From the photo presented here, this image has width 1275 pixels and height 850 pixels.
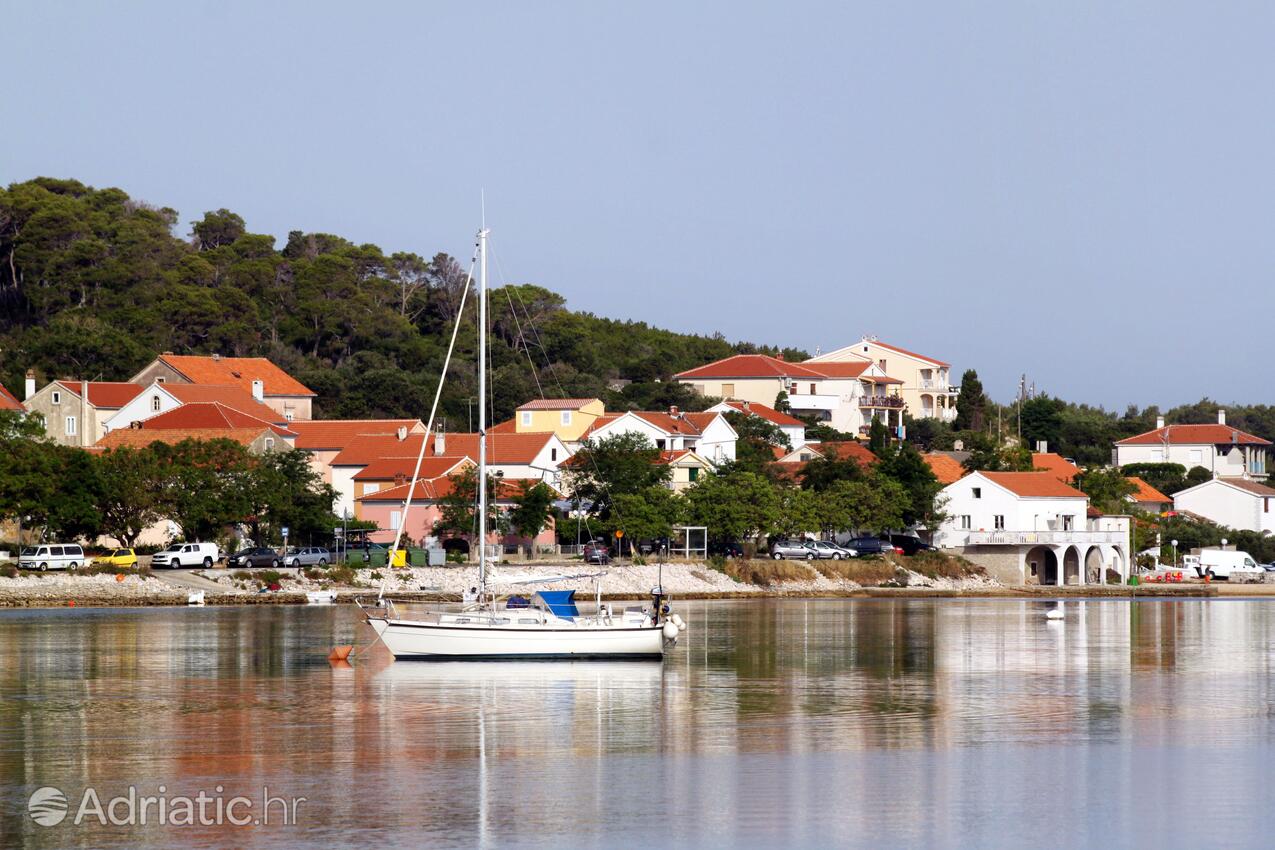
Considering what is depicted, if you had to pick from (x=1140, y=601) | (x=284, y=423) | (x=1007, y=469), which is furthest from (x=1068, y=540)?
(x=284, y=423)

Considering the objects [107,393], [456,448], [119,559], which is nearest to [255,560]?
[119,559]

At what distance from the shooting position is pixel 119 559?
65688 mm

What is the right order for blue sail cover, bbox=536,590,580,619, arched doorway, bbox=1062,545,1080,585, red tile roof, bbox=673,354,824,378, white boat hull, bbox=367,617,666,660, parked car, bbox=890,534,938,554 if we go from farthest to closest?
red tile roof, bbox=673,354,824,378 → arched doorway, bbox=1062,545,1080,585 → parked car, bbox=890,534,938,554 → blue sail cover, bbox=536,590,580,619 → white boat hull, bbox=367,617,666,660

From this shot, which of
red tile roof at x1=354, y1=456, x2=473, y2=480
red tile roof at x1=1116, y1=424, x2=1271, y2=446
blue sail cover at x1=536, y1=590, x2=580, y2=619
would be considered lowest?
blue sail cover at x1=536, y1=590, x2=580, y2=619

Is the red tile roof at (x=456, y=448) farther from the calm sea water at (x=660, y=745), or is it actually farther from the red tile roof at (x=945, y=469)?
the calm sea water at (x=660, y=745)

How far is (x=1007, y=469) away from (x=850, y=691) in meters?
71.6

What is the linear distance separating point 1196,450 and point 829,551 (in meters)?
58.6

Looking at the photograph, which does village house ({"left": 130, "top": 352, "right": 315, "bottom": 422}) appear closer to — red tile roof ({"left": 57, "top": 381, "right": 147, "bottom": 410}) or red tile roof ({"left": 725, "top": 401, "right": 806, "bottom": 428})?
red tile roof ({"left": 57, "top": 381, "right": 147, "bottom": 410})

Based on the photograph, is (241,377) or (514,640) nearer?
(514,640)

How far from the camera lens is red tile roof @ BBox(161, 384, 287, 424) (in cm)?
9388

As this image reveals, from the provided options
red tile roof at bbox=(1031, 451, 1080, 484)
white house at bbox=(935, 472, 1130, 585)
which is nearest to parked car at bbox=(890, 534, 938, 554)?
white house at bbox=(935, 472, 1130, 585)

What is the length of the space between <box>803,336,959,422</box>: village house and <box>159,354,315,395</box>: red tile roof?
159 feet

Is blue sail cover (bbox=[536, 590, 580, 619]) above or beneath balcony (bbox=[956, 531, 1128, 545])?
beneath

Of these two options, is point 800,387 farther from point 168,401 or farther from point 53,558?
point 53,558
